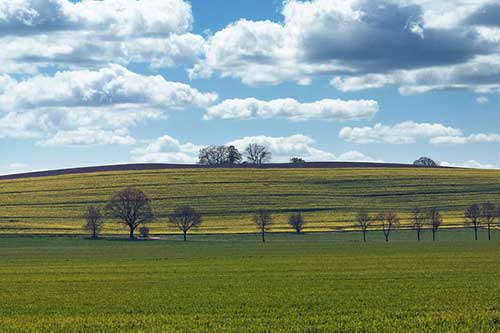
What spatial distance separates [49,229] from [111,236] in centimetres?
891

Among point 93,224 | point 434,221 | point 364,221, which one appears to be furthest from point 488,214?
point 93,224

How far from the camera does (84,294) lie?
36.8m

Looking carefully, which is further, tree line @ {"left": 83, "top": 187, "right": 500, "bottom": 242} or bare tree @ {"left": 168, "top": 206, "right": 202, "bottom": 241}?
tree line @ {"left": 83, "top": 187, "right": 500, "bottom": 242}

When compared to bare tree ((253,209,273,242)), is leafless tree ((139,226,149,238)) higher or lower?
lower

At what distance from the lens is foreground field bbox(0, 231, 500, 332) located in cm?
2480

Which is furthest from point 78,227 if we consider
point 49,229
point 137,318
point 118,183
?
point 137,318

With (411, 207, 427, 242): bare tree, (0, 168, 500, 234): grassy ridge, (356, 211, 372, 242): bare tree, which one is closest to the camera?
(411, 207, 427, 242): bare tree

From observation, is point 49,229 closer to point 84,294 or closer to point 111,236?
point 111,236

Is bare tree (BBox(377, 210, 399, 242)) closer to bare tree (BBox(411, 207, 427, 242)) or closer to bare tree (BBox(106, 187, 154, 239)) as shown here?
bare tree (BBox(411, 207, 427, 242))

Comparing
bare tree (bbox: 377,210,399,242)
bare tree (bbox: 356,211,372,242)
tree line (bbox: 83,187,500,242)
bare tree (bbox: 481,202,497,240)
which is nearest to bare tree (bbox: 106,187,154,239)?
tree line (bbox: 83,187,500,242)

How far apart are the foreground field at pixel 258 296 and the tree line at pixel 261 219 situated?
57052 mm

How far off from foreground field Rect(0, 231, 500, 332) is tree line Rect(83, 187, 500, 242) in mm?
57052

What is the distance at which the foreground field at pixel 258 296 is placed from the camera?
24.8m

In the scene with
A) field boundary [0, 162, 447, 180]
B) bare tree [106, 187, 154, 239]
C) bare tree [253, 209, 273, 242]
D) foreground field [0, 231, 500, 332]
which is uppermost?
field boundary [0, 162, 447, 180]
